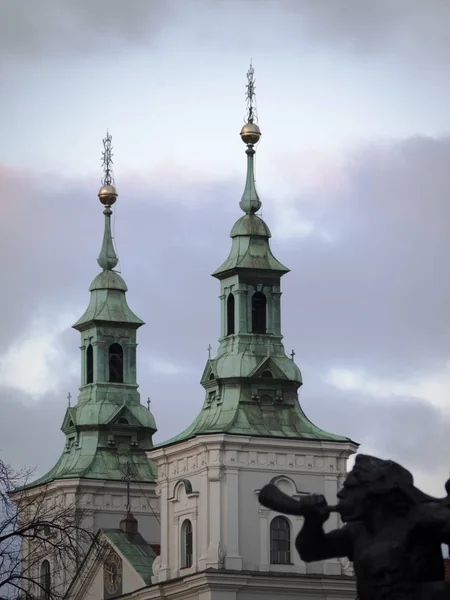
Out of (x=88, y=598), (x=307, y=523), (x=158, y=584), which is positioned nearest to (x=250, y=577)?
(x=158, y=584)

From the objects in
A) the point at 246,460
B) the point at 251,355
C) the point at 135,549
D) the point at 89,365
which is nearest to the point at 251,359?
the point at 251,355

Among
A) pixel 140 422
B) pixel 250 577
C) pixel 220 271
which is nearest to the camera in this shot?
pixel 250 577

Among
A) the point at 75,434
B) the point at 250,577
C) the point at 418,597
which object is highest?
the point at 75,434

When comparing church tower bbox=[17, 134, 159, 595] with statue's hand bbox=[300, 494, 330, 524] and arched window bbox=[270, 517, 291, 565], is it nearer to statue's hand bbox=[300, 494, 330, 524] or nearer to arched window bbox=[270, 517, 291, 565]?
arched window bbox=[270, 517, 291, 565]

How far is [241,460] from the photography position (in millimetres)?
77250

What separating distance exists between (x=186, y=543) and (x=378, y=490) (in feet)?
230

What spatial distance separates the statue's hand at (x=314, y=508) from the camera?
29.7 feet

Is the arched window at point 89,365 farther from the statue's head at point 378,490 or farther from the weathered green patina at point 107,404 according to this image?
the statue's head at point 378,490

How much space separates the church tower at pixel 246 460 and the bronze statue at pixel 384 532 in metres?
66.4

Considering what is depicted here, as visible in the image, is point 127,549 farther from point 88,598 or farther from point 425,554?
point 425,554

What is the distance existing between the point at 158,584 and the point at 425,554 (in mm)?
70072

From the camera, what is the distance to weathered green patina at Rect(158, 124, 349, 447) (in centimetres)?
7900

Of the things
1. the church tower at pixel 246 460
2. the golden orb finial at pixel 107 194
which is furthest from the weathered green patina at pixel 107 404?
the church tower at pixel 246 460

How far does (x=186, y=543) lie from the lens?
7838 centimetres
